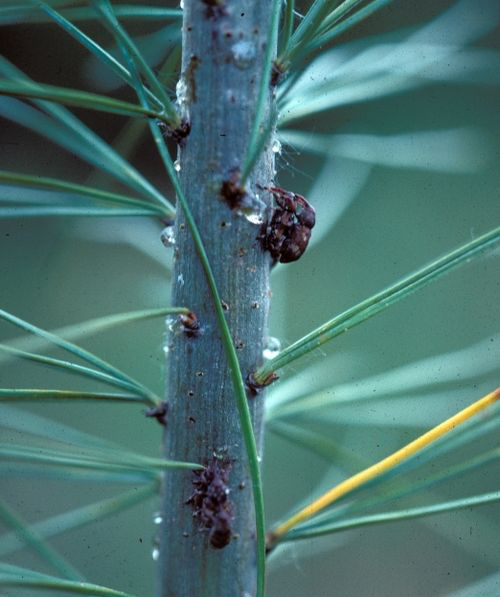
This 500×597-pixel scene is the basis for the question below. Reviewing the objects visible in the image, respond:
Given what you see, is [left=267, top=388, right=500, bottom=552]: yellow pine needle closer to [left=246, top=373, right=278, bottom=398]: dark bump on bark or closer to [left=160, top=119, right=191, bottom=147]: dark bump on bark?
[left=246, top=373, right=278, bottom=398]: dark bump on bark

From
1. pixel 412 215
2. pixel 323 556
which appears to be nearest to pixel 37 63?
Answer: pixel 412 215

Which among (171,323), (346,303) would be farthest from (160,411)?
(346,303)

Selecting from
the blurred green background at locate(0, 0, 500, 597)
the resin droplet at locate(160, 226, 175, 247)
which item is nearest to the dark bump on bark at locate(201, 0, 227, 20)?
the resin droplet at locate(160, 226, 175, 247)

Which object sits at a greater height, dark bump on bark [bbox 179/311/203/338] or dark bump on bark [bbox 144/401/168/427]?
dark bump on bark [bbox 179/311/203/338]

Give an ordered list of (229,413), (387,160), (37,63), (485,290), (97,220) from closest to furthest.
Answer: (229,413) → (387,160) → (97,220) → (485,290) → (37,63)

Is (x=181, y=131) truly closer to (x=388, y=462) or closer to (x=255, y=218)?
Result: (x=255, y=218)

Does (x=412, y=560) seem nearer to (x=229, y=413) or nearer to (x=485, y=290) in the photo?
(x=485, y=290)
